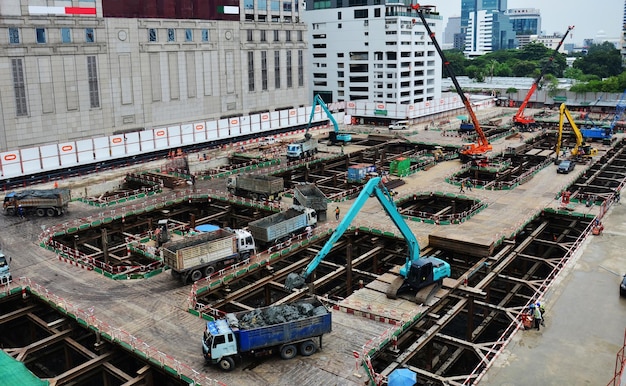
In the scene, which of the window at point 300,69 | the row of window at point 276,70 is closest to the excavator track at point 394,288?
the row of window at point 276,70

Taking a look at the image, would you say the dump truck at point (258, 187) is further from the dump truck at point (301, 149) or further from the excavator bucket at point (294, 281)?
the excavator bucket at point (294, 281)

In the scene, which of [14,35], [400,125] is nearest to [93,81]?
[14,35]

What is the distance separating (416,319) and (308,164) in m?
49.7

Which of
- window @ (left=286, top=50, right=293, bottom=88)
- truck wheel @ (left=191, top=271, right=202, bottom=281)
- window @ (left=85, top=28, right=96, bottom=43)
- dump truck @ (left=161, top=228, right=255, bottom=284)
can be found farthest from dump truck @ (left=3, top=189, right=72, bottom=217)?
window @ (left=286, top=50, right=293, bottom=88)

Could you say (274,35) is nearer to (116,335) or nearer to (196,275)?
(196,275)

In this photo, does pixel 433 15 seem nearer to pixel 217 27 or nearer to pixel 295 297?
pixel 217 27

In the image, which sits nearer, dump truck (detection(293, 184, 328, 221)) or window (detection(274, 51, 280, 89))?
dump truck (detection(293, 184, 328, 221))

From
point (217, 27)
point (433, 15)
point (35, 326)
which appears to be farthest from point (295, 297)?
point (433, 15)

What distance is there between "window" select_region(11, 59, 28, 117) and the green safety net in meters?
58.0

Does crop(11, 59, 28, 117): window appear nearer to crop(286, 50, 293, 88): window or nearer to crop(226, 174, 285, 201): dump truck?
crop(226, 174, 285, 201): dump truck

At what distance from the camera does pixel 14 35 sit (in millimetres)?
76875

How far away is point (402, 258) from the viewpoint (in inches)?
2173

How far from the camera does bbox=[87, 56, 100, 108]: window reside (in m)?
86.0

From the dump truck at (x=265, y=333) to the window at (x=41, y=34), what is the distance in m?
63.7
